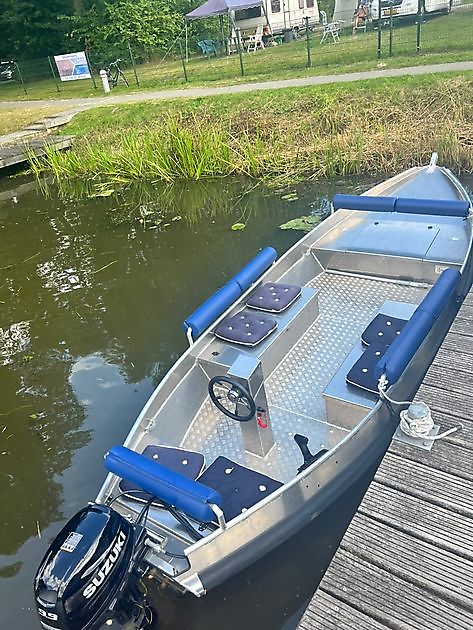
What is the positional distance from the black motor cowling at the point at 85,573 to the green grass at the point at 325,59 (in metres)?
12.2

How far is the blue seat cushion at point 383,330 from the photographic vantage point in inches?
168

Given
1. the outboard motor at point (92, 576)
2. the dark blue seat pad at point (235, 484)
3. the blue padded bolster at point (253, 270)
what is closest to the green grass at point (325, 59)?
the blue padded bolster at point (253, 270)

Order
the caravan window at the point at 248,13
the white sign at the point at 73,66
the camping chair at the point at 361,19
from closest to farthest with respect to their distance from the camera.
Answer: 1. the camping chair at the point at 361,19
2. the white sign at the point at 73,66
3. the caravan window at the point at 248,13

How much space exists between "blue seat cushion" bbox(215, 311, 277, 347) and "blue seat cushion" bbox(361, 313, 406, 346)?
75cm

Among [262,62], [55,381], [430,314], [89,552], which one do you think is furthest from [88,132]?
[89,552]

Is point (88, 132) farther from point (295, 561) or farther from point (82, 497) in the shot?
point (295, 561)

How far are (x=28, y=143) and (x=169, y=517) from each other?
12.6m

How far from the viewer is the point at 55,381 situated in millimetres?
5664

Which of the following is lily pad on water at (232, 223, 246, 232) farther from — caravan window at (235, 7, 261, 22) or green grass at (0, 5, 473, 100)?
caravan window at (235, 7, 261, 22)

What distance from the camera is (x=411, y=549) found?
2342 mm

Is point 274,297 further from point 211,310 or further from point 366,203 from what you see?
point 366,203

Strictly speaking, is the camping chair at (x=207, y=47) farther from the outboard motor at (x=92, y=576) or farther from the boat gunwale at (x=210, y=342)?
the outboard motor at (x=92, y=576)

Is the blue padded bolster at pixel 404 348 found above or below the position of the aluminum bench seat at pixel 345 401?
above

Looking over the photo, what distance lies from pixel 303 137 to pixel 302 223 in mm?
2847
